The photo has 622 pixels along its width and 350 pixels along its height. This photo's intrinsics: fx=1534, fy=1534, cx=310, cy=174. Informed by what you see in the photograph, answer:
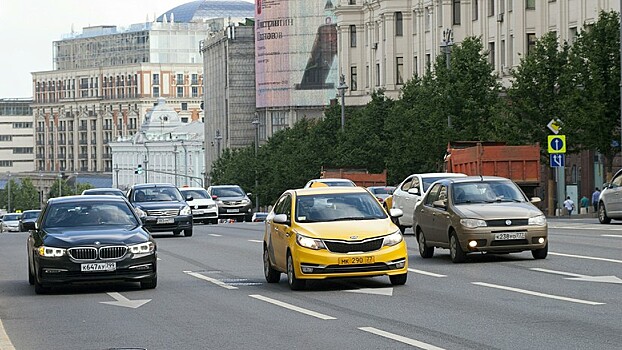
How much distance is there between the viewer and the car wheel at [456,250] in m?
25.2

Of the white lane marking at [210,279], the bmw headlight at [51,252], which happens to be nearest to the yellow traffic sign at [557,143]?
the white lane marking at [210,279]

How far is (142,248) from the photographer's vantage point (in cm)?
2122

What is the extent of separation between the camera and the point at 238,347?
14.2 meters

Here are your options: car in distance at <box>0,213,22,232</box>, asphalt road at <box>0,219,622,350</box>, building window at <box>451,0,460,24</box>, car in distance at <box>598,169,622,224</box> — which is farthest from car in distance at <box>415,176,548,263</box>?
building window at <box>451,0,460,24</box>

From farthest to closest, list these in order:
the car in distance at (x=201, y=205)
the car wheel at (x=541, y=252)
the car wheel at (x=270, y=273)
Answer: the car in distance at (x=201, y=205), the car wheel at (x=541, y=252), the car wheel at (x=270, y=273)

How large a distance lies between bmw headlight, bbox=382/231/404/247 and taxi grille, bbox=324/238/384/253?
6.3 inches

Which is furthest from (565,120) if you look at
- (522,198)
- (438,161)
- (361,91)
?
(361,91)

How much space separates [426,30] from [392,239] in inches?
3080

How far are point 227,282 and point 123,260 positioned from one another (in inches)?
102

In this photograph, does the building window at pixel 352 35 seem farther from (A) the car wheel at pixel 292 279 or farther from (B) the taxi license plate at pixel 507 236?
(A) the car wheel at pixel 292 279

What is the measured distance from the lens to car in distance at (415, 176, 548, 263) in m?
24.7

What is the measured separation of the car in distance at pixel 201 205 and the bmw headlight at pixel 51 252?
35992 millimetres

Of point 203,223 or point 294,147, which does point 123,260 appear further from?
point 294,147

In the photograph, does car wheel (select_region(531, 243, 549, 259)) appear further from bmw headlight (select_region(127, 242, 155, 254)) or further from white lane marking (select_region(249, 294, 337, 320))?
bmw headlight (select_region(127, 242, 155, 254))
